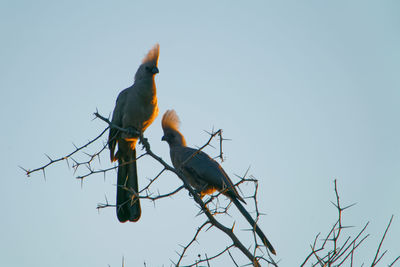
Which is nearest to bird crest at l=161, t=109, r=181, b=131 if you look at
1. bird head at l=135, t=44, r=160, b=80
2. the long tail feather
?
bird head at l=135, t=44, r=160, b=80

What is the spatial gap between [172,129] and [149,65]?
1.11m

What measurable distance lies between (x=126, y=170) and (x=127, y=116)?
77cm

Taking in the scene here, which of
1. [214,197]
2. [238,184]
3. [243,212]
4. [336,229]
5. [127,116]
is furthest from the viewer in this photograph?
[127,116]

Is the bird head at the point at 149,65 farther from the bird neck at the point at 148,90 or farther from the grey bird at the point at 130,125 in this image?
the bird neck at the point at 148,90

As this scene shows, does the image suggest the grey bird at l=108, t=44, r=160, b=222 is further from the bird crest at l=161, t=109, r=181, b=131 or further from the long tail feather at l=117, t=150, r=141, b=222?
the bird crest at l=161, t=109, r=181, b=131

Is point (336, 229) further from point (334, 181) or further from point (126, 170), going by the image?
point (126, 170)

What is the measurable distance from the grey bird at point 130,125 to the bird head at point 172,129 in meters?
0.75

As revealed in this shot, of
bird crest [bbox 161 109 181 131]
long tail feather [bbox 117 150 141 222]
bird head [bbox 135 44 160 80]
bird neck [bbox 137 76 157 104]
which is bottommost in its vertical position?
long tail feather [bbox 117 150 141 222]

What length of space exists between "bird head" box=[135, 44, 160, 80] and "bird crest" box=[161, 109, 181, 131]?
806mm

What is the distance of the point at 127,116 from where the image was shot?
5.77m

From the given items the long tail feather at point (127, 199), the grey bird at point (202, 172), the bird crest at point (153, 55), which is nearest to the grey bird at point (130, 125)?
the long tail feather at point (127, 199)

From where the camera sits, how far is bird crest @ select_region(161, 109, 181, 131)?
6914 millimetres

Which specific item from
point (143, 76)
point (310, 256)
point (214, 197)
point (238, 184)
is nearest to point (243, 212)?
point (214, 197)

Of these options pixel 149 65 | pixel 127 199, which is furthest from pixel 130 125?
pixel 149 65
